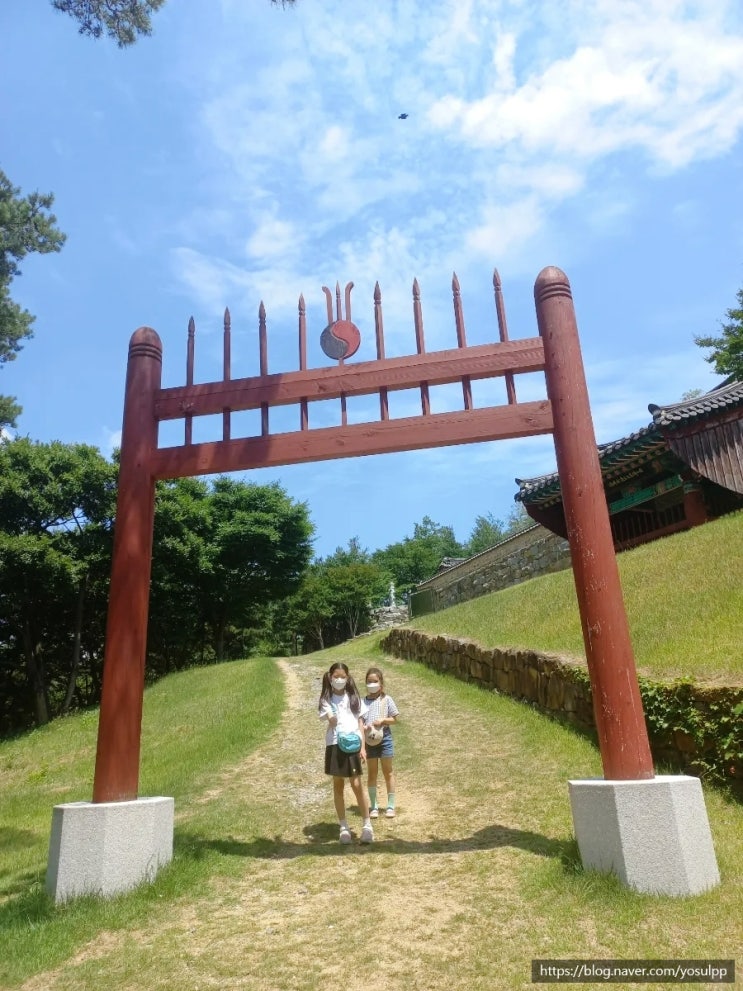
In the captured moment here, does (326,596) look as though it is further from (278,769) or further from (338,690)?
(338,690)

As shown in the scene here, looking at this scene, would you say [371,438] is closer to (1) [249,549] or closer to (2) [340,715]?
(2) [340,715]

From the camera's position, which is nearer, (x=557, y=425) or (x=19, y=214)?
(x=557, y=425)

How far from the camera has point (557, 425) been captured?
18.0 feet

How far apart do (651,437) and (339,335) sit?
12.3 metres

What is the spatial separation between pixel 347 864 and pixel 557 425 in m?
3.98

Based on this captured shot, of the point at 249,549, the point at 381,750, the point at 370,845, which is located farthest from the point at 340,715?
the point at 249,549

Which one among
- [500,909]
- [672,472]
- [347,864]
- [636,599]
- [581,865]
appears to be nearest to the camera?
[500,909]

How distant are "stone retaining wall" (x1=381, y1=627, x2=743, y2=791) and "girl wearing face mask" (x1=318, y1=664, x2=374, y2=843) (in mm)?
3159

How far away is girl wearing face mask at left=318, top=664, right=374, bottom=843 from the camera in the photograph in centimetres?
597

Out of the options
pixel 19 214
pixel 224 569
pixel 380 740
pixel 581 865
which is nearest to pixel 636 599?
pixel 380 740

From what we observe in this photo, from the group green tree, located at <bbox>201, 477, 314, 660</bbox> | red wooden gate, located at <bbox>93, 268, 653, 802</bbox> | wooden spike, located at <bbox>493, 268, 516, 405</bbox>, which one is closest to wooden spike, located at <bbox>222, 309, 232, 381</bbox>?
red wooden gate, located at <bbox>93, 268, 653, 802</bbox>

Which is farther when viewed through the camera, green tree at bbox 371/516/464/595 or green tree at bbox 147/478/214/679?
green tree at bbox 371/516/464/595

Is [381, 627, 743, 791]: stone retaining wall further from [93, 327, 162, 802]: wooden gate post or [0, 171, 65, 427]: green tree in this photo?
[0, 171, 65, 427]: green tree

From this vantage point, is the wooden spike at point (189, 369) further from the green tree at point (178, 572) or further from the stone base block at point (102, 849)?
the green tree at point (178, 572)
